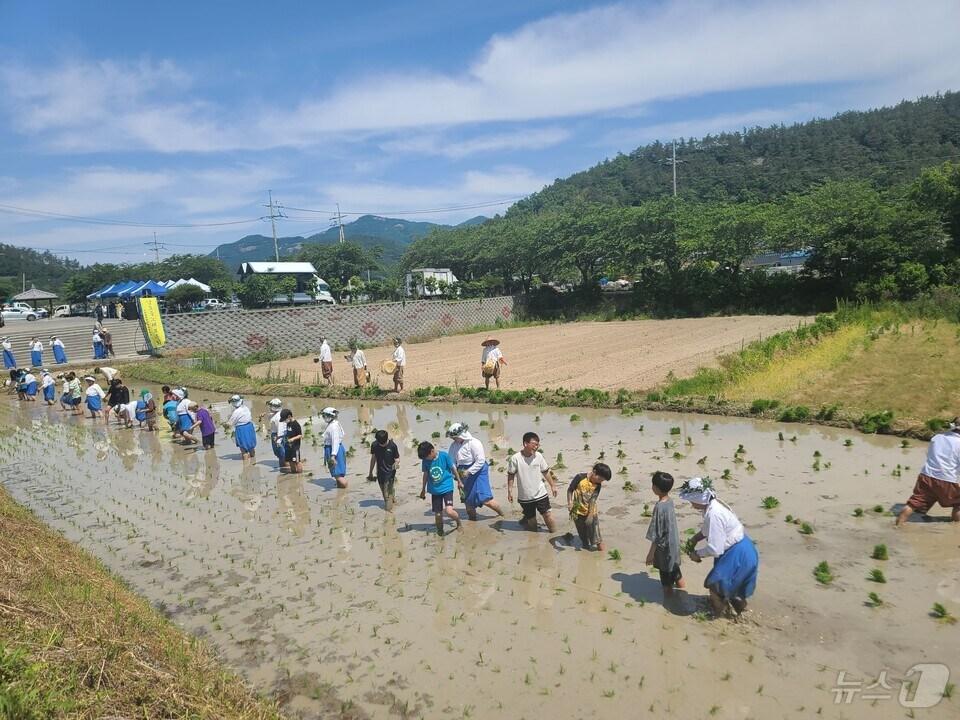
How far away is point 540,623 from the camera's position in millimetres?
6520

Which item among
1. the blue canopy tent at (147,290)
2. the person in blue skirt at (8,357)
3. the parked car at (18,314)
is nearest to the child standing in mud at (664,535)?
the person in blue skirt at (8,357)

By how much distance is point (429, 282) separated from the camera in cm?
5319

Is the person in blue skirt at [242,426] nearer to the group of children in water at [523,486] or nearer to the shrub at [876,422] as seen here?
the group of children in water at [523,486]

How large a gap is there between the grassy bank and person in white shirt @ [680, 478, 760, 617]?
13.2ft

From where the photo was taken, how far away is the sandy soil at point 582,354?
21531 millimetres

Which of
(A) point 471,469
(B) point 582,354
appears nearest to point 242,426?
(A) point 471,469

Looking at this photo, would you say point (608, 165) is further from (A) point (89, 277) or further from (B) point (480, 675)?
(B) point (480, 675)

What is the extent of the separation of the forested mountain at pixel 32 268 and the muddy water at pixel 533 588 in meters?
96.7

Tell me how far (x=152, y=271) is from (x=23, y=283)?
23032mm

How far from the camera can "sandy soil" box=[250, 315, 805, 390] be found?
2153cm

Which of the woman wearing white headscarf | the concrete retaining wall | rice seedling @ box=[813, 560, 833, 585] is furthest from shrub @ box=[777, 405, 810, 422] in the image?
the concrete retaining wall

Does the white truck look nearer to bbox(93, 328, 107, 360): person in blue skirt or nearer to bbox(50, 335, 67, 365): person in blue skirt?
bbox(93, 328, 107, 360): person in blue skirt

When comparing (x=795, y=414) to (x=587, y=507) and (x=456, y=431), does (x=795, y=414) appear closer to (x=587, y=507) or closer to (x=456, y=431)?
(x=587, y=507)

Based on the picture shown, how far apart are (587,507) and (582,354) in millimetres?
19786
